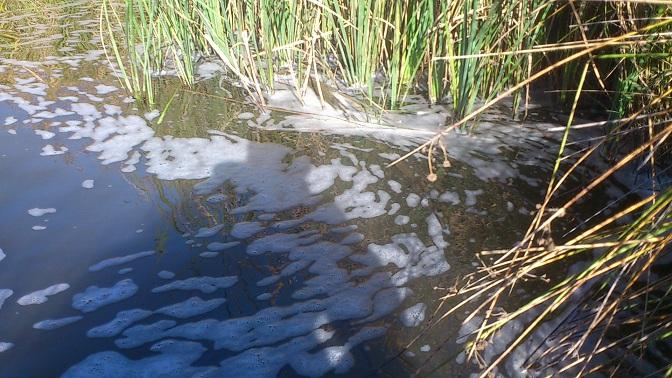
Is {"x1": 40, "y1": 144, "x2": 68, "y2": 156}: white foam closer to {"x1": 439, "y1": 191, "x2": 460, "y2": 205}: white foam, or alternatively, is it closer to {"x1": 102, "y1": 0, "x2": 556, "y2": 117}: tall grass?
{"x1": 102, "y1": 0, "x2": 556, "y2": 117}: tall grass

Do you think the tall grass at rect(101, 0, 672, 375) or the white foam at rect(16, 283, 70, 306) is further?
the tall grass at rect(101, 0, 672, 375)

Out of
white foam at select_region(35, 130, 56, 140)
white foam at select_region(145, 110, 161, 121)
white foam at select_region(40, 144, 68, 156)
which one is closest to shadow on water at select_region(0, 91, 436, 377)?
white foam at select_region(40, 144, 68, 156)

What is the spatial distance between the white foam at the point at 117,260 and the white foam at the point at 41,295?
112 mm

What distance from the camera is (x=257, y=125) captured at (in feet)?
10.6

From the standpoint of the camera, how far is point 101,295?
1.85 meters

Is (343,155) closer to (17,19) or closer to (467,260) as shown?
(467,260)

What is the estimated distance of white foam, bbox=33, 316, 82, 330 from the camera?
5.61 feet

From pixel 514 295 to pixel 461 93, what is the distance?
1.23 m

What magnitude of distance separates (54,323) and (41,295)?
0.51ft

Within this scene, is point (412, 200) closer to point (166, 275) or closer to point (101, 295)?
point (166, 275)

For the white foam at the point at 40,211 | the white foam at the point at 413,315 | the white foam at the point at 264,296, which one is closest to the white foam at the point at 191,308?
the white foam at the point at 264,296

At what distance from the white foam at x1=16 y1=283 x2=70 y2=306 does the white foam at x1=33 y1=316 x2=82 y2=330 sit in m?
0.10

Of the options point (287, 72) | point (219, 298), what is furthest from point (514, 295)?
point (287, 72)

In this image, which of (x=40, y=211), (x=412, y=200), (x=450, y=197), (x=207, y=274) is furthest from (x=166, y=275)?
(x=450, y=197)
